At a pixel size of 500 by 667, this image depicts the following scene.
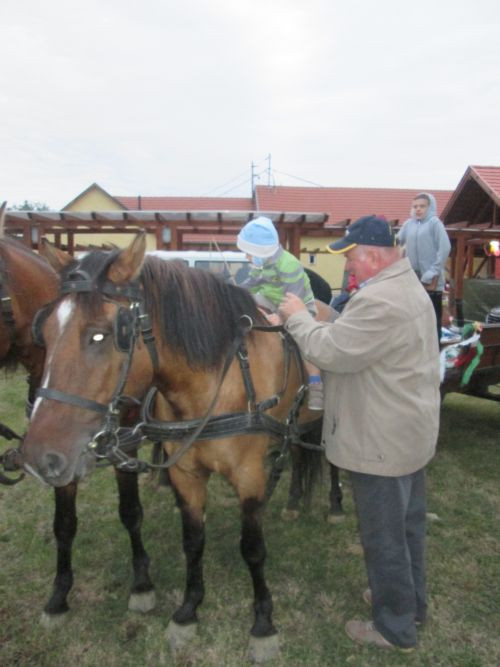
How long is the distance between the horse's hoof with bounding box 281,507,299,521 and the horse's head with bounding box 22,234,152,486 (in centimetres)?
234

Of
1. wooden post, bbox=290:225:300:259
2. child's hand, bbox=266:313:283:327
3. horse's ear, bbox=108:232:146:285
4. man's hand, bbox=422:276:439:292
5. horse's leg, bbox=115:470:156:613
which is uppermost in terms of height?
wooden post, bbox=290:225:300:259

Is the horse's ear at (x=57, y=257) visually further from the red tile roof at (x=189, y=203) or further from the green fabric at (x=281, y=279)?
the red tile roof at (x=189, y=203)

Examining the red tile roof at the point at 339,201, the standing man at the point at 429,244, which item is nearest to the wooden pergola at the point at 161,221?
the standing man at the point at 429,244

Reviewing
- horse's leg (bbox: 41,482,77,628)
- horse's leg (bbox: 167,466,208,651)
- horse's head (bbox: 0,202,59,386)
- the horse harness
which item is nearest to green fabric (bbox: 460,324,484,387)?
the horse harness

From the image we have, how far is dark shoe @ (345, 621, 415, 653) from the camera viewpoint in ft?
7.50

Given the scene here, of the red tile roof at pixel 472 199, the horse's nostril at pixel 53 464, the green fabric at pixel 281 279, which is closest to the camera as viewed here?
the horse's nostril at pixel 53 464

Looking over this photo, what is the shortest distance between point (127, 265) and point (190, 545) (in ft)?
5.03

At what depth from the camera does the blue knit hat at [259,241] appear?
2641 millimetres

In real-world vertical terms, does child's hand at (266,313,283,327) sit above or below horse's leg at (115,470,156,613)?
above

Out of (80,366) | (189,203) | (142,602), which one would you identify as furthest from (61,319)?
(189,203)

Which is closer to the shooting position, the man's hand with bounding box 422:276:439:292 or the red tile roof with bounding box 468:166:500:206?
the man's hand with bounding box 422:276:439:292

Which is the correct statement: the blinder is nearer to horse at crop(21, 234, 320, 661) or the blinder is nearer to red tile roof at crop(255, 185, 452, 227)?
horse at crop(21, 234, 320, 661)

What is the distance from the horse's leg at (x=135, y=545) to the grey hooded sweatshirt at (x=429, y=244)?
3.02 meters

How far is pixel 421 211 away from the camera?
14.5ft
